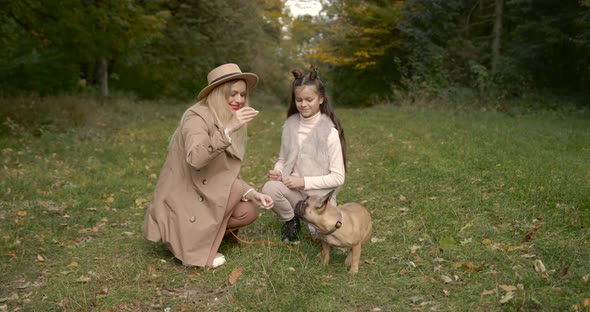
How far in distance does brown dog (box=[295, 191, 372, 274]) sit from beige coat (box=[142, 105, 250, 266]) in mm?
866

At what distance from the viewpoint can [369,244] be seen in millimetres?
5168

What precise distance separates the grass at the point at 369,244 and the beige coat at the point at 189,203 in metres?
0.31

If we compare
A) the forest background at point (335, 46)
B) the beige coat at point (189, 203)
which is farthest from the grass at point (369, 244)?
the forest background at point (335, 46)

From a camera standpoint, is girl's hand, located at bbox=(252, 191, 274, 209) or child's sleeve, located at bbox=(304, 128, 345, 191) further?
child's sleeve, located at bbox=(304, 128, 345, 191)

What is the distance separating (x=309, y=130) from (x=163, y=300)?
6.53ft

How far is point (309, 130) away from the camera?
4.82 meters

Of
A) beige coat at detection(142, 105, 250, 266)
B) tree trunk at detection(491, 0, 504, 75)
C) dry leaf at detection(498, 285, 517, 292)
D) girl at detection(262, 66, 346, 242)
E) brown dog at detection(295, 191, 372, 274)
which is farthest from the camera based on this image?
tree trunk at detection(491, 0, 504, 75)

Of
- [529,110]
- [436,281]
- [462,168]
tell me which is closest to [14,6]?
[462,168]

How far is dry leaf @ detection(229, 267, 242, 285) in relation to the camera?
432 centimetres

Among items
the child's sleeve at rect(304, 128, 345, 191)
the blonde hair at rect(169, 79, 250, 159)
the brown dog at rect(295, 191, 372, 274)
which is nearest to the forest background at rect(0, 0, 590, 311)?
the brown dog at rect(295, 191, 372, 274)

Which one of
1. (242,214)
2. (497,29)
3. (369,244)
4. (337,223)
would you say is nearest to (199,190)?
(242,214)

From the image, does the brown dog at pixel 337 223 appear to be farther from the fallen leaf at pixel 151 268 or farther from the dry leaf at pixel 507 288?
the fallen leaf at pixel 151 268

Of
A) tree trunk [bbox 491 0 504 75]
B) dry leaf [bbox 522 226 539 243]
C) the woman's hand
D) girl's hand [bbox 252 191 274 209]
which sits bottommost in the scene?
dry leaf [bbox 522 226 539 243]

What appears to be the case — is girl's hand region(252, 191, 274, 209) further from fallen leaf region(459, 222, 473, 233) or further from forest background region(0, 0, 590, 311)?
fallen leaf region(459, 222, 473, 233)
